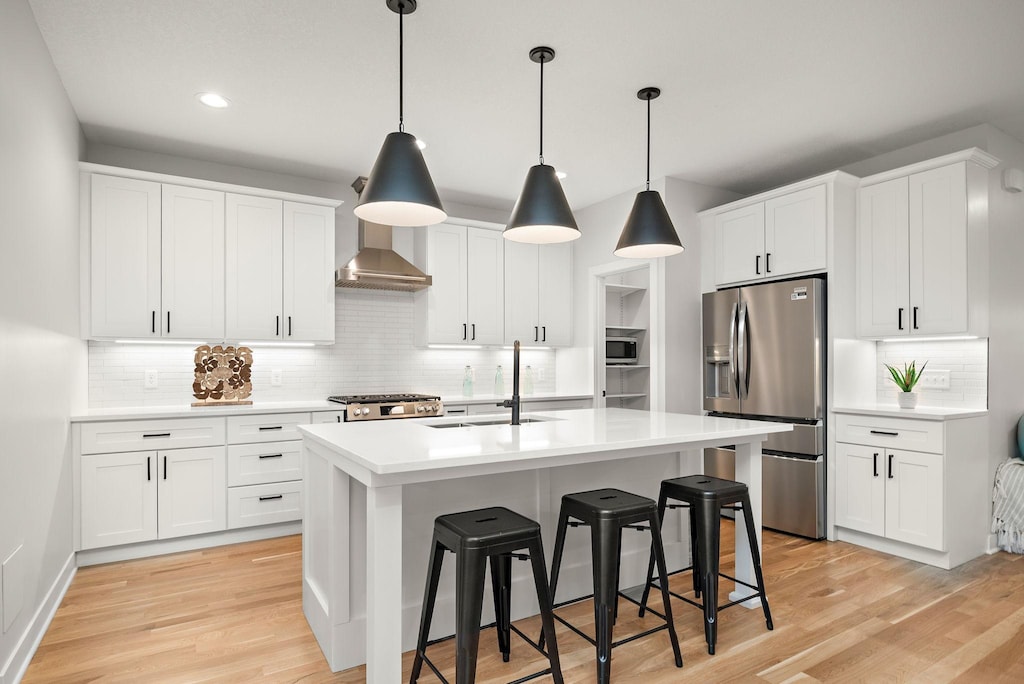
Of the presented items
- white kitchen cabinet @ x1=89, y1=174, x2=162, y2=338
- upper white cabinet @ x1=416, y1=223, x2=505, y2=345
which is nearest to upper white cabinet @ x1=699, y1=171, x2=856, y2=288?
upper white cabinet @ x1=416, y1=223, x2=505, y2=345

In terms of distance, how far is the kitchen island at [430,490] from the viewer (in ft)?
6.27

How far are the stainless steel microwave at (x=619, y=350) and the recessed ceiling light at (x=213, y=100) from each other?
3.66 m

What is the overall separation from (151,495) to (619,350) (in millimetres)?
4028

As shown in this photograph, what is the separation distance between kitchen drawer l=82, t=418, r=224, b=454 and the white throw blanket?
502cm

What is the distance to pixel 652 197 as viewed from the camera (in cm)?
300

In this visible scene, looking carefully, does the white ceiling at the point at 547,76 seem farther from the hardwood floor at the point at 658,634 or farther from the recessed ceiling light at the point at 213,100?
the hardwood floor at the point at 658,634

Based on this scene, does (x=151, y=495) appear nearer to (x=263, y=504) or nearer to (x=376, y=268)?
(x=263, y=504)

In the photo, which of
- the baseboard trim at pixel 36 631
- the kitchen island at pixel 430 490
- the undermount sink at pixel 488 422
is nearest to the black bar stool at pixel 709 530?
the kitchen island at pixel 430 490

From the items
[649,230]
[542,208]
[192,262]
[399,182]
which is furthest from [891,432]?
[192,262]

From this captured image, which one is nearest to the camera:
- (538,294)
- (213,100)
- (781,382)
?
(213,100)

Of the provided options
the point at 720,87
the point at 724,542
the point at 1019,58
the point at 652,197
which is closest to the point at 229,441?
the point at 652,197

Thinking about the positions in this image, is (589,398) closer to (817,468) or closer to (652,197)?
(817,468)

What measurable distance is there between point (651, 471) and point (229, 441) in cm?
274

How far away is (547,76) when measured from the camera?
10.1 feet
